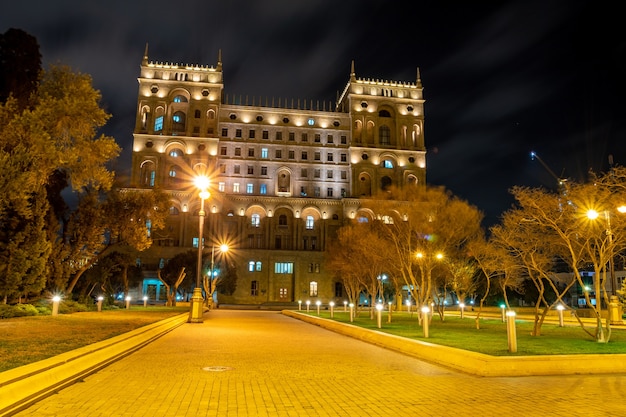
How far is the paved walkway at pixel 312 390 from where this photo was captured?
6.92 metres

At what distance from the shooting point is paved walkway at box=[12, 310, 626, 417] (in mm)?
6918

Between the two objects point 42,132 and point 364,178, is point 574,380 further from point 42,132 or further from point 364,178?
point 364,178

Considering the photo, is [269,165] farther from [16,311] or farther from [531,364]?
[531,364]

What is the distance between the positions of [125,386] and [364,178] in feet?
258

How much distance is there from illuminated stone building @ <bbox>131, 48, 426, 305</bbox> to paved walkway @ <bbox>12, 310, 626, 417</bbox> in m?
65.5

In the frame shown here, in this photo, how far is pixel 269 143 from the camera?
84312 mm

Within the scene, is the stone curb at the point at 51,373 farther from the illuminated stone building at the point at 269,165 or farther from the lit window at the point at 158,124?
the lit window at the point at 158,124

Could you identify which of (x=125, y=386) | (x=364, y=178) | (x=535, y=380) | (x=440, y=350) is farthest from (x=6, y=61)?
(x=364, y=178)

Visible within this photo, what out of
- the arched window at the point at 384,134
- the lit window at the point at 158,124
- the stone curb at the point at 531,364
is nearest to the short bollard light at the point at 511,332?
the stone curb at the point at 531,364

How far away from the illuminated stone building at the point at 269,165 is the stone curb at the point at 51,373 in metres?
64.2

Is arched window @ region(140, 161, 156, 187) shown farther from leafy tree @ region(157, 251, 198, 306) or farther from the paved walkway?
the paved walkway

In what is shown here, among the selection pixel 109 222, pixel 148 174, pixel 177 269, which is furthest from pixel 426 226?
pixel 148 174

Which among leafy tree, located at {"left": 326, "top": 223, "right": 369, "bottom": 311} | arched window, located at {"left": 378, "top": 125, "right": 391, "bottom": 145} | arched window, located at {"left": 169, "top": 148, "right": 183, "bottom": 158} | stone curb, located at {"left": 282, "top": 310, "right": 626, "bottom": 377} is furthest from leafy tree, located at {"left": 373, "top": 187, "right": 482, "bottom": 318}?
arched window, located at {"left": 378, "top": 125, "right": 391, "bottom": 145}

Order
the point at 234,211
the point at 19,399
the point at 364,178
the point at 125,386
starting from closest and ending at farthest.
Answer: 1. the point at 19,399
2. the point at 125,386
3. the point at 234,211
4. the point at 364,178
